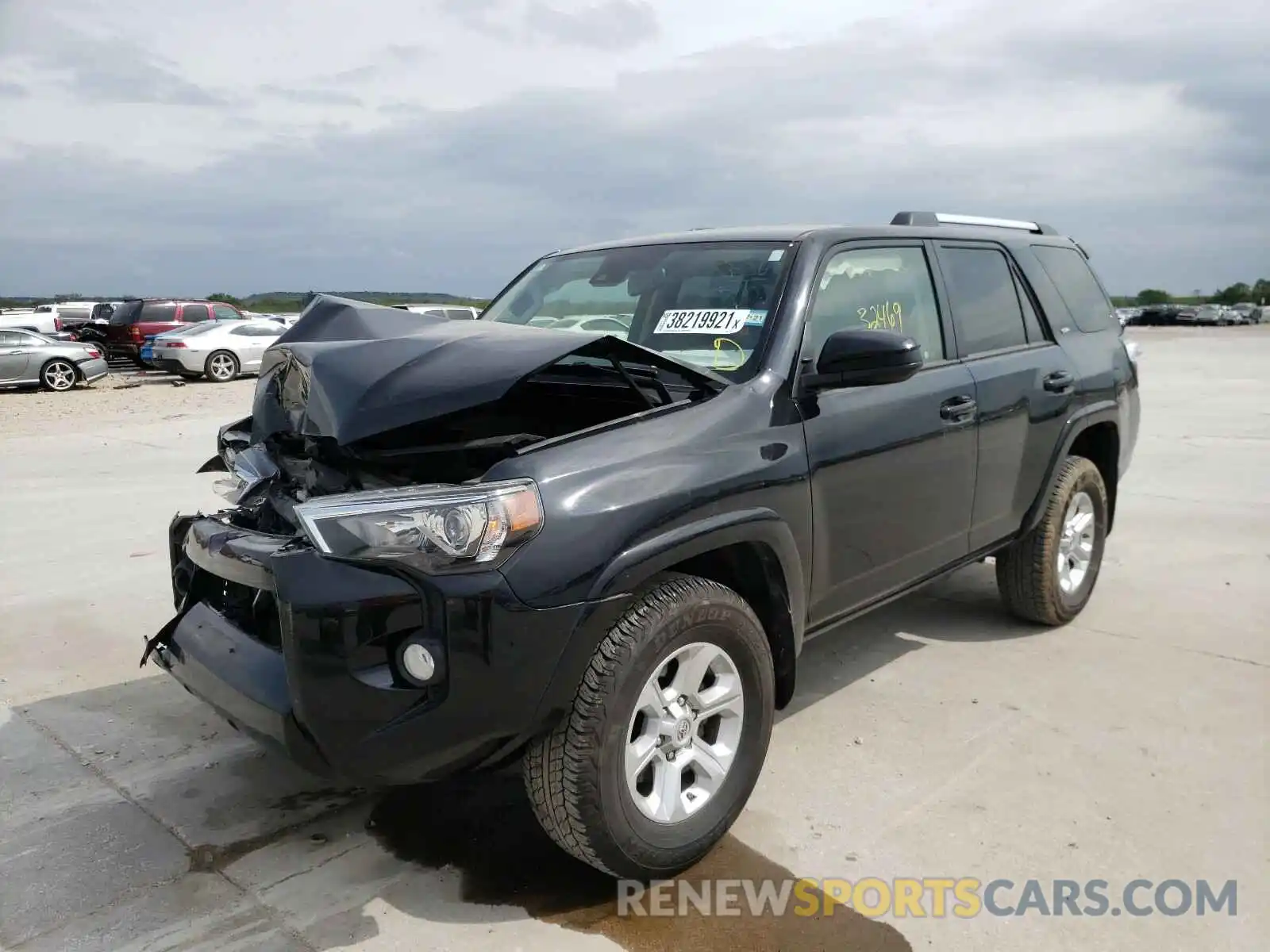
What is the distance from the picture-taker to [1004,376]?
13.8 feet

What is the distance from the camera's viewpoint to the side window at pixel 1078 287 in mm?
4953

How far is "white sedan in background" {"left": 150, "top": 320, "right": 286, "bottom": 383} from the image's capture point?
68.3ft

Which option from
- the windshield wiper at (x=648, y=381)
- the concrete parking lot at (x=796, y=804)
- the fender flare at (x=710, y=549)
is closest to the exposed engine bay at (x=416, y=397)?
the windshield wiper at (x=648, y=381)

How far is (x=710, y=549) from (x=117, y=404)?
53.3 feet

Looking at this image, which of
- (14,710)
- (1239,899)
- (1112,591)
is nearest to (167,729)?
(14,710)

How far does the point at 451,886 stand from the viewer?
2.84 m

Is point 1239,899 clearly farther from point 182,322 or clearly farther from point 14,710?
point 182,322

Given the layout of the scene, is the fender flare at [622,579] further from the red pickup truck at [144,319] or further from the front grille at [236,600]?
the red pickup truck at [144,319]

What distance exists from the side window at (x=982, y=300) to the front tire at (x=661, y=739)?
190 cm

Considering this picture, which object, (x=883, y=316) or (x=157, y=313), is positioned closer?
(x=883, y=316)

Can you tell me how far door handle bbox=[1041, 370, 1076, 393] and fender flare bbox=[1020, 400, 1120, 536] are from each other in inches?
5.8

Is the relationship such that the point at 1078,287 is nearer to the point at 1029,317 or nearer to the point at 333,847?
the point at 1029,317

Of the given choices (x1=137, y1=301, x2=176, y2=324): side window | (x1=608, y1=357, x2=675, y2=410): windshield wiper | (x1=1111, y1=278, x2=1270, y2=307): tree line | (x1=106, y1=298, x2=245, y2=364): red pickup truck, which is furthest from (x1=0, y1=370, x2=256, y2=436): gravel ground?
(x1=1111, y1=278, x2=1270, y2=307): tree line

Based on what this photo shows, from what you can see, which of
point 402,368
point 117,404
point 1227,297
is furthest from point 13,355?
point 1227,297
